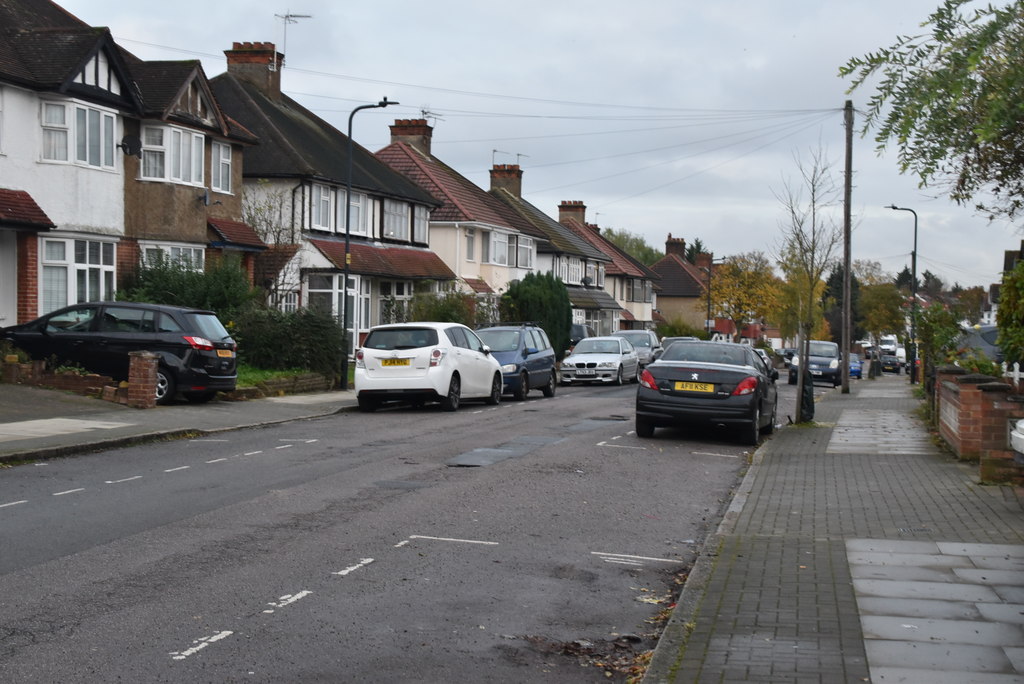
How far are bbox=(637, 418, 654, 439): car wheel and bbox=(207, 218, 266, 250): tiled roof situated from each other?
633 inches

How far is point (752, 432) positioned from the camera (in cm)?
1725

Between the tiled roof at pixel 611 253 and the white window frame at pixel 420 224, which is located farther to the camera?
the tiled roof at pixel 611 253

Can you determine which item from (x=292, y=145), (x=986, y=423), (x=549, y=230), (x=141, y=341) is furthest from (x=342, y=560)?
(x=549, y=230)

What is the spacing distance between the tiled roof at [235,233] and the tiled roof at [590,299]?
3201 cm

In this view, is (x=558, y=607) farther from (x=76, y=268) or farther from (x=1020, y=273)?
(x=76, y=268)

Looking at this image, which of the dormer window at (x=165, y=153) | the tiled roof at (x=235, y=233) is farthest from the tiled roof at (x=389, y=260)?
the dormer window at (x=165, y=153)

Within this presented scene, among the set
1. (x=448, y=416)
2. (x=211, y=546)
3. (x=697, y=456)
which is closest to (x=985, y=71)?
(x=211, y=546)

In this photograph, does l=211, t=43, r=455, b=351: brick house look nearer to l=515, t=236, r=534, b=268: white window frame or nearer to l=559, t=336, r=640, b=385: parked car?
l=559, t=336, r=640, b=385: parked car

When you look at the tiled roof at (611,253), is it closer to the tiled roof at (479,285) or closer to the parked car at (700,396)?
the tiled roof at (479,285)

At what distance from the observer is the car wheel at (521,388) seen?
25688 millimetres

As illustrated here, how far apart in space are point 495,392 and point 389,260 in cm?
1833

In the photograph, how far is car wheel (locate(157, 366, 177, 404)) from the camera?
65.3ft

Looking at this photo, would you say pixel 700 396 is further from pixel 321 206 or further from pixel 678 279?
pixel 678 279

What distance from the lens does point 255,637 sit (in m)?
6.22
